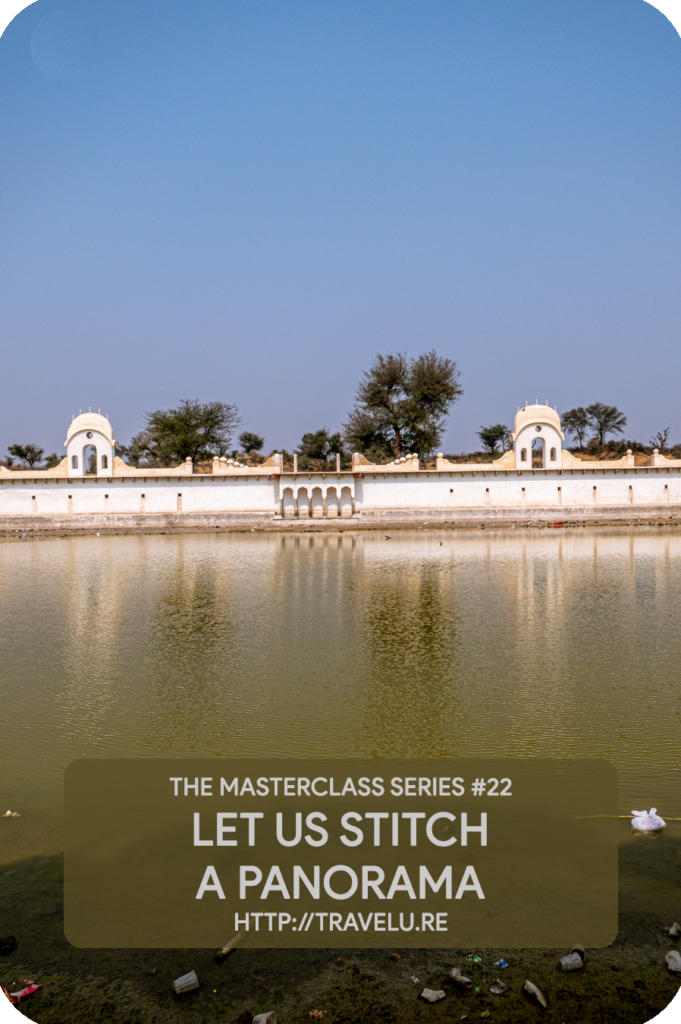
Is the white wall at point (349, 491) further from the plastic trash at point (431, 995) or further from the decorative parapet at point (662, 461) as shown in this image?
the plastic trash at point (431, 995)

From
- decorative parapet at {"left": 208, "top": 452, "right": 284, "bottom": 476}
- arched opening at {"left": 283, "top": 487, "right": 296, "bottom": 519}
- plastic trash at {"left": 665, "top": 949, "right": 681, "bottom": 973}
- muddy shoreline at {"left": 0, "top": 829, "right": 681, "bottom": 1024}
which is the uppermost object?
decorative parapet at {"left": 208, "top": 452, "right": 284, "bottom": 476}

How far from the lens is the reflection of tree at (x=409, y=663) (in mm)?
5320

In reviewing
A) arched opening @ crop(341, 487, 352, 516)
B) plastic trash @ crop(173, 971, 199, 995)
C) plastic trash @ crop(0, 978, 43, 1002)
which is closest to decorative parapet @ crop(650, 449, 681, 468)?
arched opening @ crop(341, 487, 352, 516)

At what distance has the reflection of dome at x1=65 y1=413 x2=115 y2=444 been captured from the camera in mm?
37750

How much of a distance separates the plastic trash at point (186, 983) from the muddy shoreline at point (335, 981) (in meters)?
0.03

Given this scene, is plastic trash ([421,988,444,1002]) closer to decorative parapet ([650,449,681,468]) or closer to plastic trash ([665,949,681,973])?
plastic trash ([665,949,681,973])

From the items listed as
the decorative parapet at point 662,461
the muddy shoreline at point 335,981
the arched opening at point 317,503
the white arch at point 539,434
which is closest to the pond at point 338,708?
the muddy shoreline at point 335,981

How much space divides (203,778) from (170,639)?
447cm

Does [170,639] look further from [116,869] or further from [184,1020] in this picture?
Result: [184,1020]

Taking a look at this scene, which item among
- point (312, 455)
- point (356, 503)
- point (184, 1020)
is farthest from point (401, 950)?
point (312, 455)

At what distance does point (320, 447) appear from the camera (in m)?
57.8

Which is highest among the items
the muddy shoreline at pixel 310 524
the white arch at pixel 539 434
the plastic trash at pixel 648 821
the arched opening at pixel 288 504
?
the white arch at pixel 539 434

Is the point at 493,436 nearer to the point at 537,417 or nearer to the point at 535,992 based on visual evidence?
the point at 537,417

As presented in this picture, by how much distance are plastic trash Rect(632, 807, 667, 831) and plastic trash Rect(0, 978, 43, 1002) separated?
3042mm
